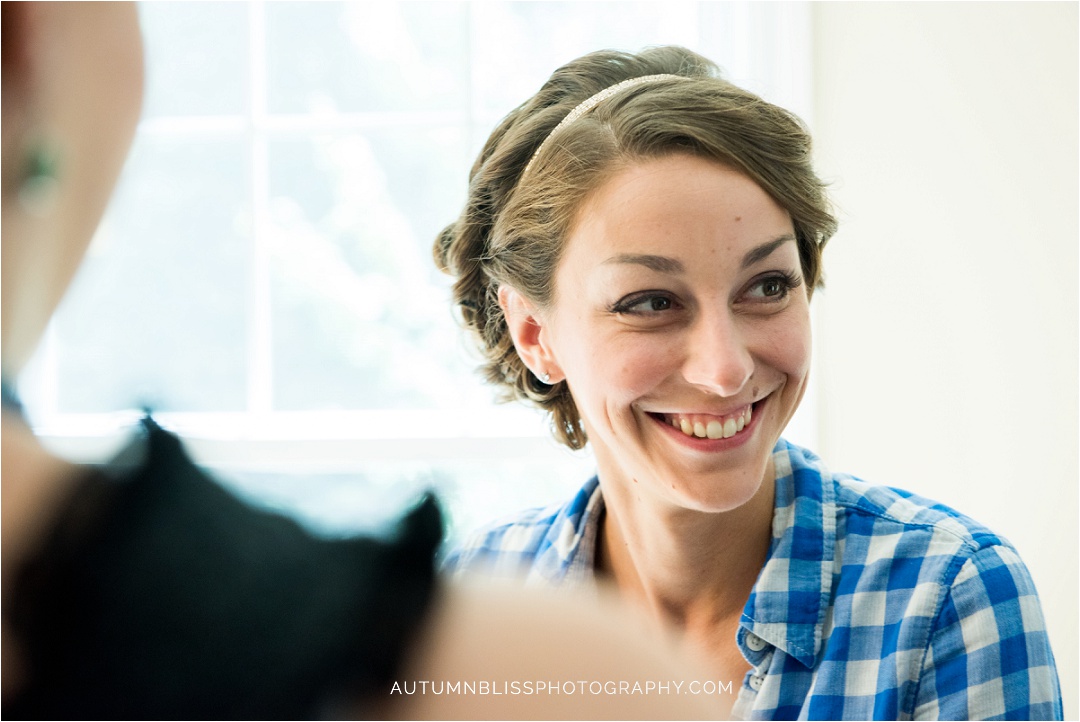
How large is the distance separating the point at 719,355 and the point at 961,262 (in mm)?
769

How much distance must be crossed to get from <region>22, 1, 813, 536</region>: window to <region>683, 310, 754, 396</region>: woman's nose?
0.48 m

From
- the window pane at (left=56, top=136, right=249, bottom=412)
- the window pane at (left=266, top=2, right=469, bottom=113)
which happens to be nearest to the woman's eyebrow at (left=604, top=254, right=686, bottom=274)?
the window pane at (left=56, top=136, right=249, bottom=412)

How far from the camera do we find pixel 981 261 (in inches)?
45.3

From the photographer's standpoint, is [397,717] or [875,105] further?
[875,105]

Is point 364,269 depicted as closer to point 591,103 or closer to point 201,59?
point 201,59

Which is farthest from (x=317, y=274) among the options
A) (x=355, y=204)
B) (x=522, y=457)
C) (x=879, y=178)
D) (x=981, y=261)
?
(x=981, y=261)

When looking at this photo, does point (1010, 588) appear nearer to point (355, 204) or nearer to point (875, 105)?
point (875, 105)

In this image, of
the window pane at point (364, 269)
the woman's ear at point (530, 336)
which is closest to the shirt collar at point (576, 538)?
the woman's ear at point (530, 336)

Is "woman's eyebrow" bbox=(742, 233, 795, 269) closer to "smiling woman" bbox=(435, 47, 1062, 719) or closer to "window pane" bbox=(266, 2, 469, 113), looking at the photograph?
"smiling woman" bbox=(435, 47, 1062, 719)

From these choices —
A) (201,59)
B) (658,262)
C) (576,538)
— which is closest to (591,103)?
(658,262)

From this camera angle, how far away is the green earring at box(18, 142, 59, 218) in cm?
26

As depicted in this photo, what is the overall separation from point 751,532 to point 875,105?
2.46 ft

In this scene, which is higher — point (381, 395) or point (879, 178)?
point (879, 178)

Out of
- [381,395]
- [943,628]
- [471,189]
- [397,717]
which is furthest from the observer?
[381,395]
